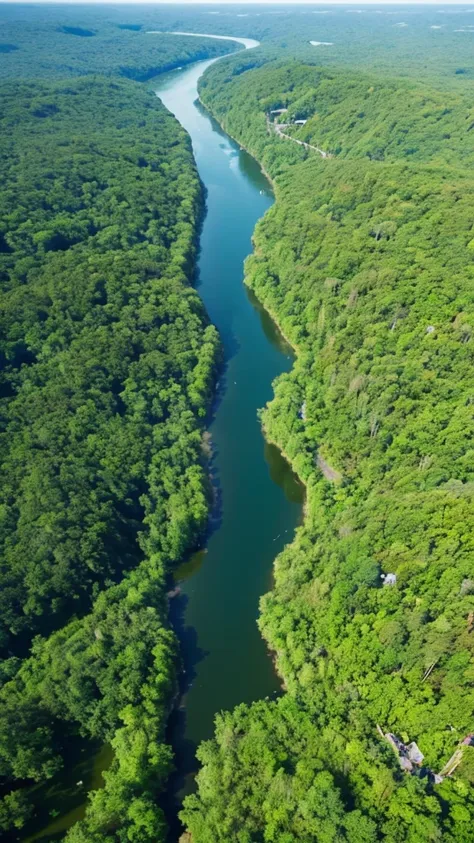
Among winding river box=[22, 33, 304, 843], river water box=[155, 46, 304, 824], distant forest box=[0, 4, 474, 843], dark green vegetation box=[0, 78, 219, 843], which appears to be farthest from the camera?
river water box=[155, 46, 304, 824]

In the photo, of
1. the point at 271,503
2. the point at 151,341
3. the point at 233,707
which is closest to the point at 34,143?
the point at 151,341

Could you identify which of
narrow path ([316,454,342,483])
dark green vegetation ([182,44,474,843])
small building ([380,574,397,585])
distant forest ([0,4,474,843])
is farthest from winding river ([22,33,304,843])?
small building ([380,574,397,585])

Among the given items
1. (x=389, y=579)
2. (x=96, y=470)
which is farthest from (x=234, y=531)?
(x=389, y=579)

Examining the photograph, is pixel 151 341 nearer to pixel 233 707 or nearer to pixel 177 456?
pixel 177 456

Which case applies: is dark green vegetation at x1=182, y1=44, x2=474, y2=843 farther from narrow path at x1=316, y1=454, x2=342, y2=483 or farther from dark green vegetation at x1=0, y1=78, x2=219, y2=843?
dark green vegetation at x1=0, y1=78, x2=219, y2=843

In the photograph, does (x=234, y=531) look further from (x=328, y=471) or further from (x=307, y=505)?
(x=328, y=471)

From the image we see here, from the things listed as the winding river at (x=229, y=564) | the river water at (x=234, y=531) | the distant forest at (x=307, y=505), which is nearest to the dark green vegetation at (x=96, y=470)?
the distant forest at (x=307, y=505)

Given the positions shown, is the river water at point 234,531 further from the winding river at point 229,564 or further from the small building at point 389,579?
the small building at point 389,579
